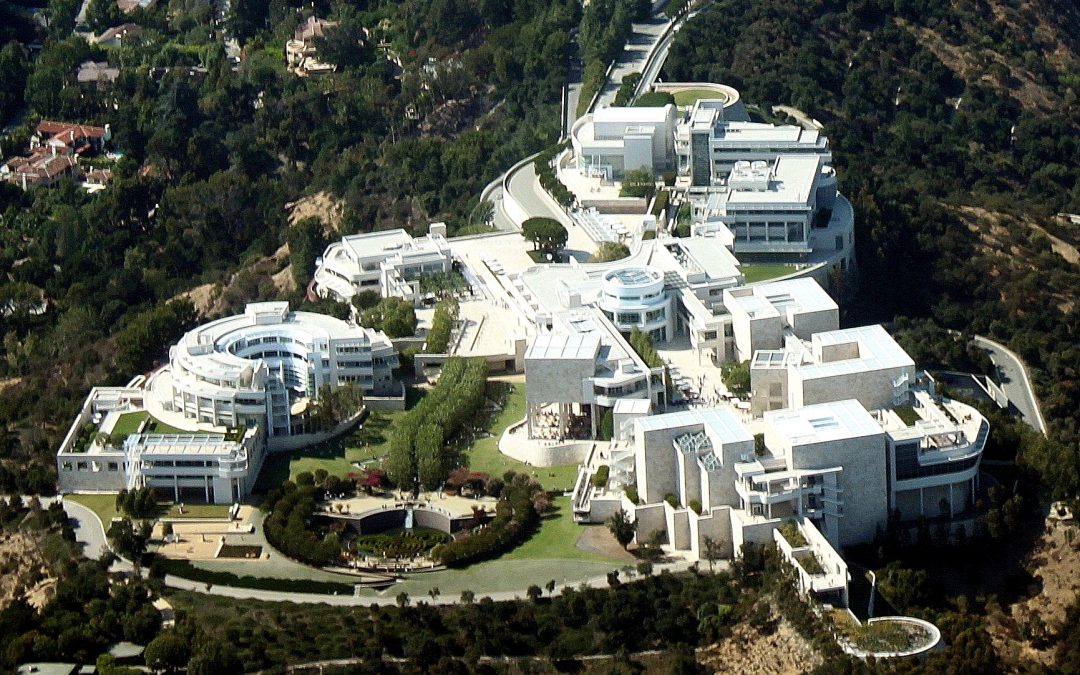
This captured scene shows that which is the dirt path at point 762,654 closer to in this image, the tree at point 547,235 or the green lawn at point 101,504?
the green lawn at point 101,504

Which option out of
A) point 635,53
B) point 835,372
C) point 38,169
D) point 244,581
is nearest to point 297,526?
point 244,581

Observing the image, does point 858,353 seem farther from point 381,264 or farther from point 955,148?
point 955,148

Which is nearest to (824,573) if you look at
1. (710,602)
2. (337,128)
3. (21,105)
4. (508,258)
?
(710,602)

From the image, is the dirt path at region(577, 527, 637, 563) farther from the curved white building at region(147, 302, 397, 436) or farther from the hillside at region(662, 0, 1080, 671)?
the curved white building at region(147, 302, 397, 436)

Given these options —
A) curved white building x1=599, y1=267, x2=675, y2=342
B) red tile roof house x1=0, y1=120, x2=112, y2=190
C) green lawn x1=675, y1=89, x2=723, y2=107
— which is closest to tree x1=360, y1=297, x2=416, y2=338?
curved white building x1=599, y1=267, x2=675, y2=342

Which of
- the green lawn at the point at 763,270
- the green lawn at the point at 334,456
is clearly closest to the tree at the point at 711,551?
the green lawn at the point at 334,456

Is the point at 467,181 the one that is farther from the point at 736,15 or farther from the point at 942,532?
the point at 942,532
